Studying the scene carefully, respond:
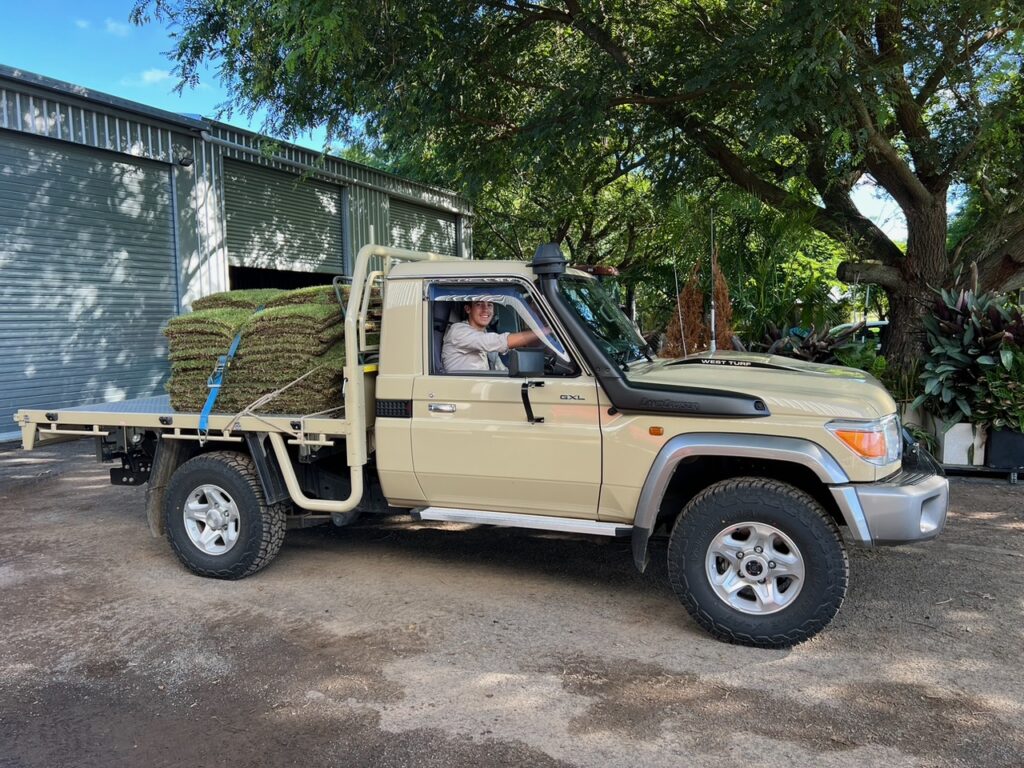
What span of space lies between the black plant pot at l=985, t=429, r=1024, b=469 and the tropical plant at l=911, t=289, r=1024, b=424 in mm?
305

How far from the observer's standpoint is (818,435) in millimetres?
3996

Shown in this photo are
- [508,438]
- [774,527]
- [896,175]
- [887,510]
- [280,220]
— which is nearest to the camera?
[887,510]

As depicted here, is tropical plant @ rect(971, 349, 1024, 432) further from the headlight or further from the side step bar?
the side step bar

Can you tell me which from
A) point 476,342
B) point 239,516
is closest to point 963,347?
point 476,342

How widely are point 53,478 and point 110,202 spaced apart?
4985 mm

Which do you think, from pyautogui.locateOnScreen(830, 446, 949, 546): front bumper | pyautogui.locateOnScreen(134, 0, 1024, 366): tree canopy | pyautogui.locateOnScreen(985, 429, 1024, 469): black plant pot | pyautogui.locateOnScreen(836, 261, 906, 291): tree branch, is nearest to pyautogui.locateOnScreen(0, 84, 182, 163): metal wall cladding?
pyautogui.locateOnScreen(134, 0, 1024, 366): tree canopy

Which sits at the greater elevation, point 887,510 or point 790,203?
point 790,203

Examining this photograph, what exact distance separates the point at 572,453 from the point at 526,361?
62 cm

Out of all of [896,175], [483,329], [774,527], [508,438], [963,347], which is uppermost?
[896,175]

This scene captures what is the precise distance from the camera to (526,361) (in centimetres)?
423

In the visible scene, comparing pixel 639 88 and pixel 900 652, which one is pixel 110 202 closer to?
pixel 639 88

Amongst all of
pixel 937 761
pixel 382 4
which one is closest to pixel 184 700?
pixel 937 761

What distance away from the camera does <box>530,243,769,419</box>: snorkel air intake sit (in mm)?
4090

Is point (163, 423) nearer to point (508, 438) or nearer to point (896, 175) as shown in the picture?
point (508, 438)
